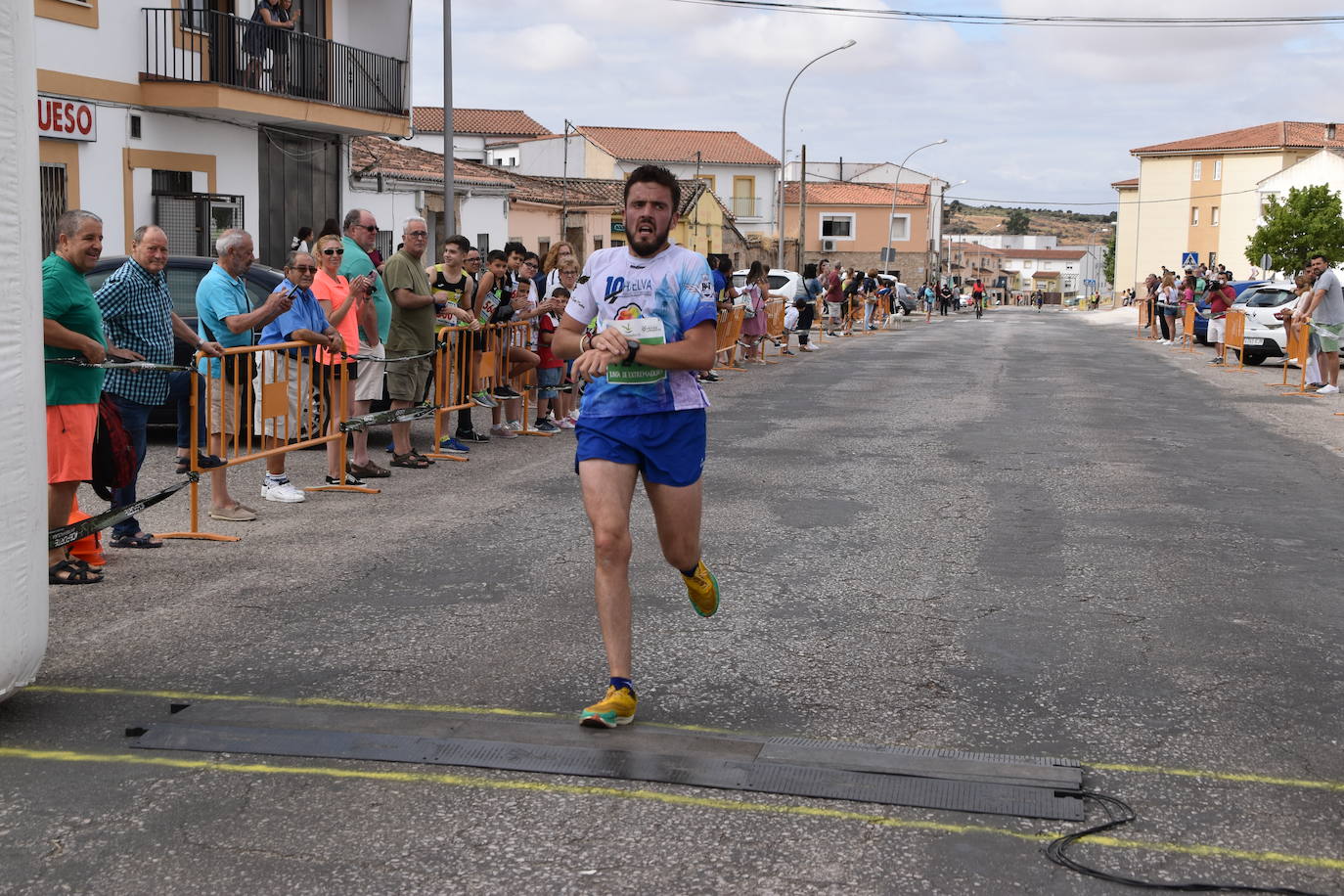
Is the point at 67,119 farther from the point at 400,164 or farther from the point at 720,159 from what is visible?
the point at 720,159

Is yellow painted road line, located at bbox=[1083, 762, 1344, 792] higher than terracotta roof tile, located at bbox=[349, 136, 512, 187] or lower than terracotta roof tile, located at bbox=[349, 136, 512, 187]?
lower

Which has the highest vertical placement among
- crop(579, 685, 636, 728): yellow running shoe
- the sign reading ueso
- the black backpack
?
the sign reading ueso

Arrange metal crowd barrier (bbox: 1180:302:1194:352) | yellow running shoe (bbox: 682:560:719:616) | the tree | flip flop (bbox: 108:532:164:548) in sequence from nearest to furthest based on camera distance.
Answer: yellow running shoe (bbox: 682:560:719:616)
flip flop (bbox: 108:532:164:548)
metal crowd barrier (bbox: 1180:302:1194:352)
the tree

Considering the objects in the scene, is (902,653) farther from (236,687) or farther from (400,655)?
(236,687)

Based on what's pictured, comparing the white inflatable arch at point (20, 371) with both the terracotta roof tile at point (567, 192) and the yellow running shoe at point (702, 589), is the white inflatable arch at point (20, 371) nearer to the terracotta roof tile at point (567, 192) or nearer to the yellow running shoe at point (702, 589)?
the yellow running shoe at point (702, 589)

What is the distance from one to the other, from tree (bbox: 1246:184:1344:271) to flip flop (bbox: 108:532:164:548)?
192ft

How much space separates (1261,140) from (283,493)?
93.9 metres

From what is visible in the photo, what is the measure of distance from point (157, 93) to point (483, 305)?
1053 centimetres

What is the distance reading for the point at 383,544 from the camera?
801 cm

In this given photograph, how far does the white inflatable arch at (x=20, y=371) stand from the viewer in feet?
15.4

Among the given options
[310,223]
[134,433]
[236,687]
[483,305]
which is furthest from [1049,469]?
[310,223]

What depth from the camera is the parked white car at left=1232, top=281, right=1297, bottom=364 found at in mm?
25500

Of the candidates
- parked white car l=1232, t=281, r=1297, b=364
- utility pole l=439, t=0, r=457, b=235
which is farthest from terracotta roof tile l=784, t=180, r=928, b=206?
utility pole l=439, t=0, r=457, b=235

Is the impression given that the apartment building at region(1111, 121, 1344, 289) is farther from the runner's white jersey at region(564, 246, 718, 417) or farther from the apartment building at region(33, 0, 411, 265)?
the runner's white jersey at region(564, 246, 718, 417)
